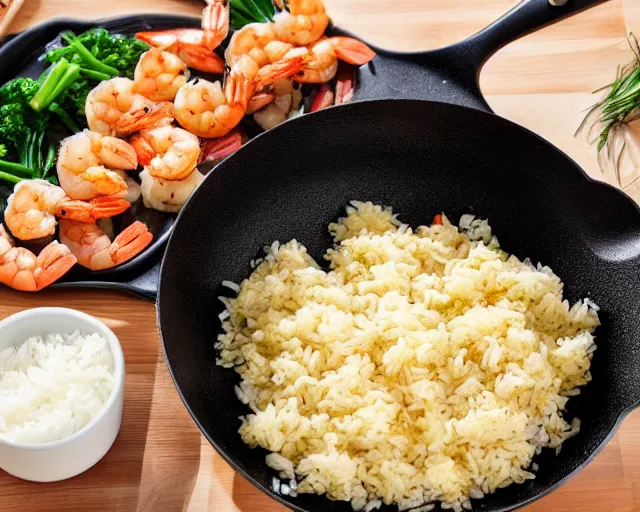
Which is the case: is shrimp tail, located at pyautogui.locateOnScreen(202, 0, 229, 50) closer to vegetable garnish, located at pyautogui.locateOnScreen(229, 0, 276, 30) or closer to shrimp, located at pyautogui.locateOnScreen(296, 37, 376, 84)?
vegetable garnish, located at pyautogui.locateOnScreen(229, 0, 276, 30)

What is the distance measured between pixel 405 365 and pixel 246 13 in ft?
4.20

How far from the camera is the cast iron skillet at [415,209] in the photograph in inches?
69.0

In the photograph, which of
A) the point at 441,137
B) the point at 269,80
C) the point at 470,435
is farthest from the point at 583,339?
the point at 269,80

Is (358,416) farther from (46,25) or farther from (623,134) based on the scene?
(46,25)

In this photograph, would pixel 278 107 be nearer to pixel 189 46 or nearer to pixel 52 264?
pixel 189 46

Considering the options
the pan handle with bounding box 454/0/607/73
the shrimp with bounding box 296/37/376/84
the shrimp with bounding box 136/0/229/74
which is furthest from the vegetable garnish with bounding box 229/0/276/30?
the pan handle with bounding box 454/0/607/73

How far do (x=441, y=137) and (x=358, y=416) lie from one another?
803 millimetres

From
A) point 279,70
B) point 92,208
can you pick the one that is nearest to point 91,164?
point 92,208

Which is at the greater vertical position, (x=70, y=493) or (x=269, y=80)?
(x=269, y=80)

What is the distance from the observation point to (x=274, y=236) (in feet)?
6.72

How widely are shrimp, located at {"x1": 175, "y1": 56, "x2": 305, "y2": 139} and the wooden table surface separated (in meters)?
0.43

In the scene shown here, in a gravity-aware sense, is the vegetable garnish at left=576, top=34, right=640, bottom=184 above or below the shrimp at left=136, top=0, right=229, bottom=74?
below

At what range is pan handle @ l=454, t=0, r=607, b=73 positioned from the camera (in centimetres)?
210

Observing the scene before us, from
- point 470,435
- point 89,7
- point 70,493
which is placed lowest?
point 70,493
